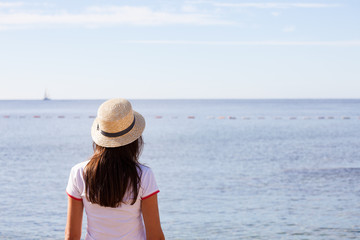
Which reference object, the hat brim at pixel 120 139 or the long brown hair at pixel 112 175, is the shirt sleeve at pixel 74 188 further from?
the hat brim at pixel 120 139

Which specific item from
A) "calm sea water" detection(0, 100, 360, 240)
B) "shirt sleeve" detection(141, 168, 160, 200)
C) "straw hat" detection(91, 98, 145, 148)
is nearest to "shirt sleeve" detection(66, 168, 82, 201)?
"straw hat" detection(91, 98, 145, 148)

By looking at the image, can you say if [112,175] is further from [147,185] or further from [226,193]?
[226,193]

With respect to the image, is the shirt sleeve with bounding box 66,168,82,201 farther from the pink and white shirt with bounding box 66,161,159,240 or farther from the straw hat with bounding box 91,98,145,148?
the straw hat with bounding box 91,98,145,148

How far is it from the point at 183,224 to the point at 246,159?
41.4 ft

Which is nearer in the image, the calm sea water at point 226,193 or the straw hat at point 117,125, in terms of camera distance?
the straw hat at point 117,125

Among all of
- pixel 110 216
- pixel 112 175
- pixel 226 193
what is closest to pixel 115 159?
pixel 112 175

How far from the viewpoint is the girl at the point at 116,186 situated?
2.63 m

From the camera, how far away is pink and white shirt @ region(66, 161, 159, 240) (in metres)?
2.70

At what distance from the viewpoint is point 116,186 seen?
263cm

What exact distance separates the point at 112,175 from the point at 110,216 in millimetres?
254

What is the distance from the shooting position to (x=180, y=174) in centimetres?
1808

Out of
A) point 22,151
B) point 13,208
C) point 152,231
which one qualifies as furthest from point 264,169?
point 152,231

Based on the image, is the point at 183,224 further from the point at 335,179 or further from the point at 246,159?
the point at 246,159

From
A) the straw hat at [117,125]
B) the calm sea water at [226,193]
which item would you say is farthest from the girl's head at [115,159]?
the calm sea water at [226,193]
